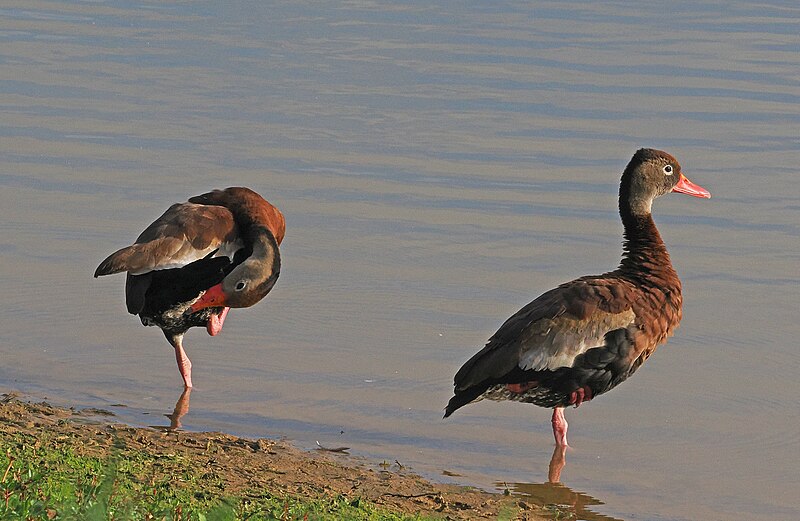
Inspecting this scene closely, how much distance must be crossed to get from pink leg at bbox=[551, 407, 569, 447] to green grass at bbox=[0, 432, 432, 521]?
6.63 feet

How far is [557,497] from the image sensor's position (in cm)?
802

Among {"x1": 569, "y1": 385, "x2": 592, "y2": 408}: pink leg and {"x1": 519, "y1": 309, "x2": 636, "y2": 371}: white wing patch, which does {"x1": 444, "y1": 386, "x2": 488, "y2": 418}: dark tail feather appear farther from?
{"x1": 569, "y1": 385, "x2": 592, "y2": 408}: pink leg

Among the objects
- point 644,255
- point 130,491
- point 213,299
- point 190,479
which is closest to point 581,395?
point 644,255

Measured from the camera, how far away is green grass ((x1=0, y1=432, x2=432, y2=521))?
17.3 ft

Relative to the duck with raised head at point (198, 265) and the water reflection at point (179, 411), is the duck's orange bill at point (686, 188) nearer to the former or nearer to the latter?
the duck with raised head at point (198, 265)

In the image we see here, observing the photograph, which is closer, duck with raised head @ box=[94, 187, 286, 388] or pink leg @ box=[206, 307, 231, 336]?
duck with raised head @ box=[94, 187, 286, 388]

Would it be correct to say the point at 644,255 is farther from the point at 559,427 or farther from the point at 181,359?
the point at 181,359

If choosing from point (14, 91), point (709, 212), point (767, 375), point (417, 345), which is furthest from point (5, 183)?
point (767, 375)

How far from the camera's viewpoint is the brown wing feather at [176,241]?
28.9 ft

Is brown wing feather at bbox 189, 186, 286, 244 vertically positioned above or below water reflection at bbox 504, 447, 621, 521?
above

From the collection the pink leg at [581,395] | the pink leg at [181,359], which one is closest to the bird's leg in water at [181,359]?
the pink leg at [181,359]

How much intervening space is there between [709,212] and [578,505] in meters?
6.05

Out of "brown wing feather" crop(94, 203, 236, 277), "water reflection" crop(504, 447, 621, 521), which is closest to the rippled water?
"water reflection" crop(504, 447, 621, 521)

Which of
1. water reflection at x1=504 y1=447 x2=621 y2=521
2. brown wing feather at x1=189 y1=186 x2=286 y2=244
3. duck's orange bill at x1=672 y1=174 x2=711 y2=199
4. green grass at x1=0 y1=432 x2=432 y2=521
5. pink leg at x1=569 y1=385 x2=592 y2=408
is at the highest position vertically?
duck's orange bill at x1=672 y1=174 x2=711 y2=199
